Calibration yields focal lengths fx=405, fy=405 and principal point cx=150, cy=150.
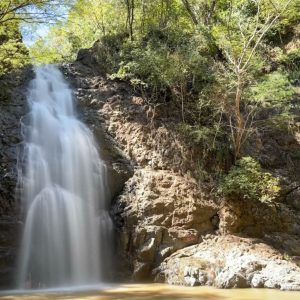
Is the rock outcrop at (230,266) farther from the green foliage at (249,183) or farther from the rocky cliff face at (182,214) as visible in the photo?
the green foliage at (249,183)

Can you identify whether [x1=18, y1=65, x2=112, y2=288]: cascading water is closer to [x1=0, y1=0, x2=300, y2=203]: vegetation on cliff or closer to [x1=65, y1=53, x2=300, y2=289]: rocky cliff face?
[x1=65, y1=53, x2=300, y2=289]: rocky cliff face

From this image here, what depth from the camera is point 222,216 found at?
11539 mm

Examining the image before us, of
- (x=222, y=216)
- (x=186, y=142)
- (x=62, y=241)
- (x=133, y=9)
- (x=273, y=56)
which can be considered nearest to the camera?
(x=62, y=241)

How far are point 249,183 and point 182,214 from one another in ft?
7.06

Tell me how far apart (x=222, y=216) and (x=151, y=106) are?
15.0 ft

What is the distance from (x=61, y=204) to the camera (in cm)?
1054

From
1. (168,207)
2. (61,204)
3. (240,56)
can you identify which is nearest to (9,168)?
(61,204)

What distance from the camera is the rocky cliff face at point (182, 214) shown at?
9.70m

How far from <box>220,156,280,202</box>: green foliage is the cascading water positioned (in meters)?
3.66

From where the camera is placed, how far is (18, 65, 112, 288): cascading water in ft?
32.1

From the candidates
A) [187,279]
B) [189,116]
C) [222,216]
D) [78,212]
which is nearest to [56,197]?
[78,212]

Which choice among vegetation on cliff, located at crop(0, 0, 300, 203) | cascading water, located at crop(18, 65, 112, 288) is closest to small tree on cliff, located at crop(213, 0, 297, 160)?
vegetation on cliff, located at crop(0, 0, 300, 203)

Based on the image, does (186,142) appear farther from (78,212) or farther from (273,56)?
(273,56)

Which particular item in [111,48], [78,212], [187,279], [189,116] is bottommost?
[187,279]
